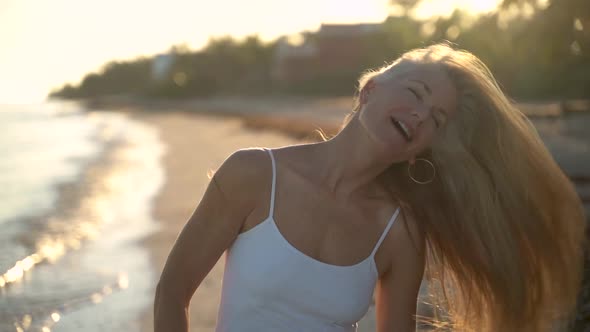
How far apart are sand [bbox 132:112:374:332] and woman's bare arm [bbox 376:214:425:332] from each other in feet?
6.35

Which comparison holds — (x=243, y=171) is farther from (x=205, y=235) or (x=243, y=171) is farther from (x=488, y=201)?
(x=488, y=201)

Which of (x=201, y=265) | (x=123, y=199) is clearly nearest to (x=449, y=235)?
(x=201, y=265)

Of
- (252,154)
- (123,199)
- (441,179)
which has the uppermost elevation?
(252,154)

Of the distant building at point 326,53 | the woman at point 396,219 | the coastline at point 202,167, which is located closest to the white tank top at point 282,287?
the woman at point 396,219

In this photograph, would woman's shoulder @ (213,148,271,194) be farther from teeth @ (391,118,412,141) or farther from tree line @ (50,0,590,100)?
tree line @ (50,0,590,100)

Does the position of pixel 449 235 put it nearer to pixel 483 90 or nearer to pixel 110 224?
pixel 483 90

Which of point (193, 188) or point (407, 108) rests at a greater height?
point (407, 108)

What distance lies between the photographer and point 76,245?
831 centimetres

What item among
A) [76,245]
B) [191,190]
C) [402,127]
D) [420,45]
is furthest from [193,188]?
[402,127]

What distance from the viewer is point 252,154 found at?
2.26 m

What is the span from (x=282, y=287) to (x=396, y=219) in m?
0.42

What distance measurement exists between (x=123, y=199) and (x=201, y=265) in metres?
10.2

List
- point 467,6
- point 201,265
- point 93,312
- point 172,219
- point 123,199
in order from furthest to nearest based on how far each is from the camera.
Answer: point 467,6 → point 123,199 → point 172,219 → point 93,312 → point 201,265

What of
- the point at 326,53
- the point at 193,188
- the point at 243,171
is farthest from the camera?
the point at 326,53
